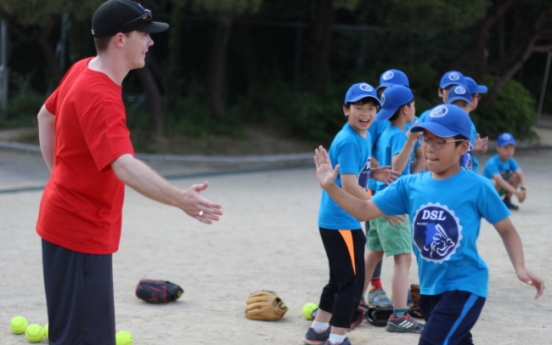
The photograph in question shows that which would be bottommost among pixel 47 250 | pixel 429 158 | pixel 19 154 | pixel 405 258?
pixel 19 154

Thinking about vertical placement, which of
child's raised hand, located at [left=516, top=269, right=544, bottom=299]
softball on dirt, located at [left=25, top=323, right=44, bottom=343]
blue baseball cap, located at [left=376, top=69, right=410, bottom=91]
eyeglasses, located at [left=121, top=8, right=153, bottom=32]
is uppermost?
eyeglasses, located at [left=121, top=8, right=153, bottom=32]

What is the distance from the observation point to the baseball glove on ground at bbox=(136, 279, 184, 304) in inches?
227

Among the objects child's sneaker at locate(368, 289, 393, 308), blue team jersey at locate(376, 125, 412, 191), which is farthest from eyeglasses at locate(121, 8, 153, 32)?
child's sneaker at locate(368, 289, 393, 308)

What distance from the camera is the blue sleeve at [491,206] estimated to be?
3467 millimetres

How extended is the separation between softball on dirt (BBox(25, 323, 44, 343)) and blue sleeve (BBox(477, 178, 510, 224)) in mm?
3009

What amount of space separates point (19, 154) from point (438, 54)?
35.8 feet

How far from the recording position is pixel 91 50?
18.1 metres

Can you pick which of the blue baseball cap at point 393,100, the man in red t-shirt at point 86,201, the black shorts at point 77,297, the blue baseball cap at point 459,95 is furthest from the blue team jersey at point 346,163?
the black shorts at point 77,297

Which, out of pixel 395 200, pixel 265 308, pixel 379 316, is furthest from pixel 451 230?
pixel 265 308

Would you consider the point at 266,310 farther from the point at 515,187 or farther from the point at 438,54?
the point at 438,54

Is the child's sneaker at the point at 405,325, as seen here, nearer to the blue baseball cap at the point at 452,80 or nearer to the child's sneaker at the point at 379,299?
the child's sneaker at the point at 379,299

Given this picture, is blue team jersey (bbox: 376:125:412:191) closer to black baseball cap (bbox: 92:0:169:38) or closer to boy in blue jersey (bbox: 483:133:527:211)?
black baseball cap (bbox: 92:0:169:38)

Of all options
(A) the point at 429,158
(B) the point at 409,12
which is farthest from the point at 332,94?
(A) the point at 429,158

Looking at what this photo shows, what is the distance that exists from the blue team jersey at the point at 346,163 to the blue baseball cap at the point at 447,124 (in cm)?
108
